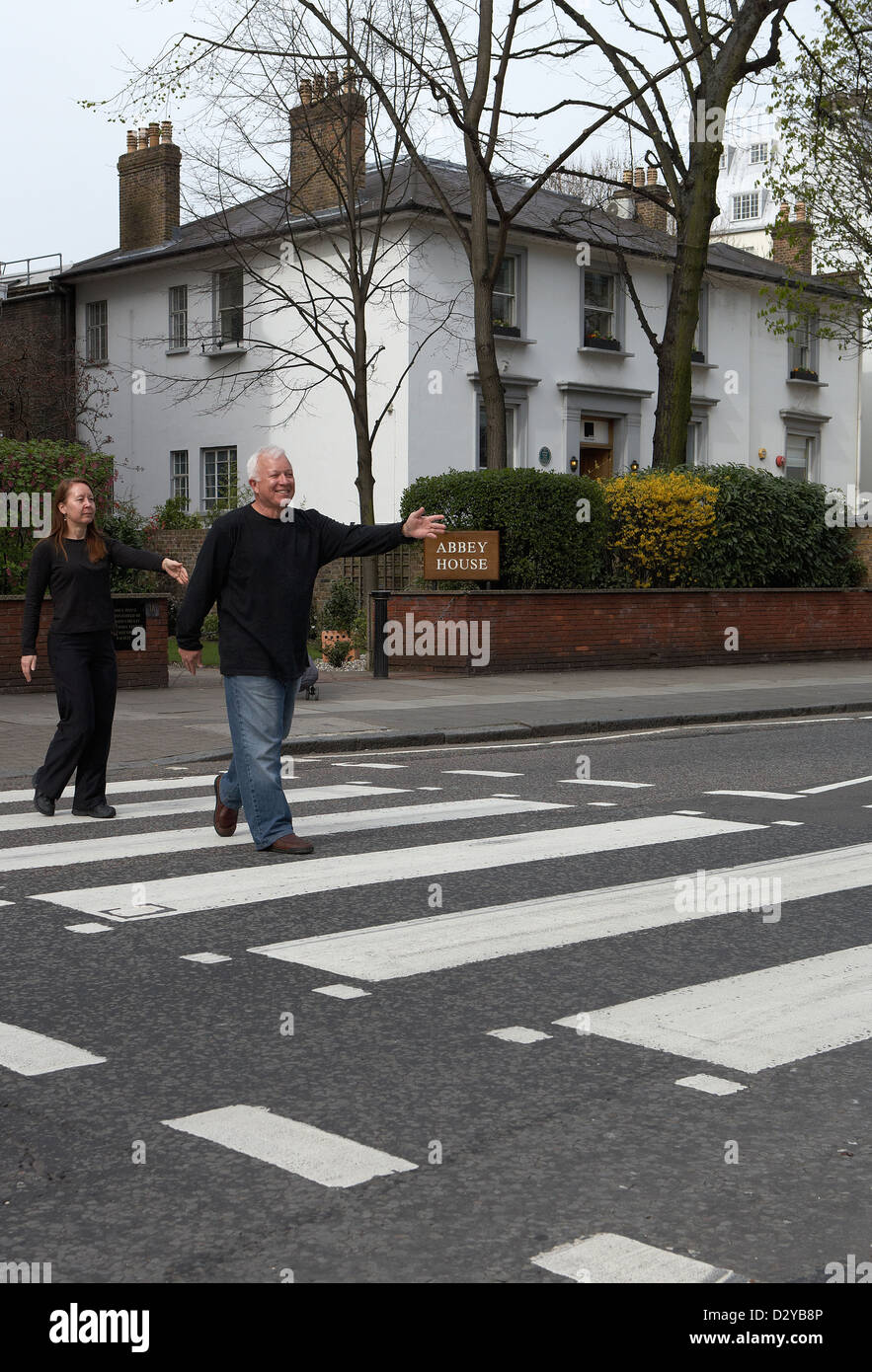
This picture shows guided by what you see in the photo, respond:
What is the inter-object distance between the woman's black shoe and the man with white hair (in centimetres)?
166

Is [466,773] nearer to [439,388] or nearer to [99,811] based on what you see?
[99,811]

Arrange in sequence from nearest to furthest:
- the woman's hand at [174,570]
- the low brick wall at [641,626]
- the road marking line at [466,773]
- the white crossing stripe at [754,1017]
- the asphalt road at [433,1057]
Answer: the asphalt road at [433,1057], the white crossing stripe at [754,1017], the woman's hand at [174,570], the road marking line at [466,773], the low brick wall at [641,626]

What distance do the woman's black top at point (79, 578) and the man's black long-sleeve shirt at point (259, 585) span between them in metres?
1.55

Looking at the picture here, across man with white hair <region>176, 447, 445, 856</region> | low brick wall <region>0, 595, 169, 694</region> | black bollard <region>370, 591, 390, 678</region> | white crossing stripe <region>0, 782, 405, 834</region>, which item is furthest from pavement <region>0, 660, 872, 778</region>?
man with white hair <region>176, 447, 445, 856</region>

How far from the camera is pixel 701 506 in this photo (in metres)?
24.4

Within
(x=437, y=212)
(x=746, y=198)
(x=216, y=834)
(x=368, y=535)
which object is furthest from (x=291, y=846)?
(x=746, y=198)

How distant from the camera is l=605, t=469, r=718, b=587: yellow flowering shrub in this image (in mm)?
24078

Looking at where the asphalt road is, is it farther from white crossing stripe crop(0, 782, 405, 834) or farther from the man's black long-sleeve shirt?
the man's black long-sleeve shirt

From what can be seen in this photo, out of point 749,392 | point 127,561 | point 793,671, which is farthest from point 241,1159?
point 749,392

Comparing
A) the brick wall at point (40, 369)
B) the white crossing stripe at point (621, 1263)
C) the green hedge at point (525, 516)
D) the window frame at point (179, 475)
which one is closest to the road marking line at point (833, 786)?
the white crossing stripe at point (621, 1263)

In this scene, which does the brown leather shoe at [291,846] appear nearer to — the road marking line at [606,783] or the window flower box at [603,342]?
the road marking line at [606,783]

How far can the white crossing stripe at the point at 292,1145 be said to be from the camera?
12.6ft

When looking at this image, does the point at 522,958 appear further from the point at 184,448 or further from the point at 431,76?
the point at 184,448
